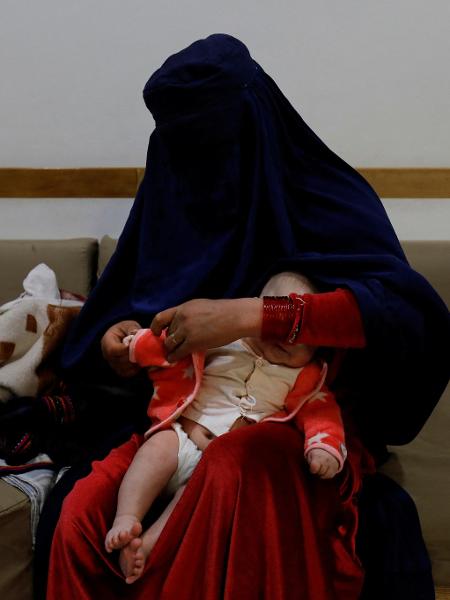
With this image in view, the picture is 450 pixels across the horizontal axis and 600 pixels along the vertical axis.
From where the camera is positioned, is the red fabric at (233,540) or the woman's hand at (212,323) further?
the woman's hand at (212,323)

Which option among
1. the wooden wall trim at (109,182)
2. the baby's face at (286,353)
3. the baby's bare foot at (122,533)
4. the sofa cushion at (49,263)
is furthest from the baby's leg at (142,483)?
the wooden wall trim at (109,182)

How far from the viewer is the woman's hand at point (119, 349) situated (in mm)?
1271

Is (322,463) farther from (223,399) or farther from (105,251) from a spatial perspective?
(105,251)

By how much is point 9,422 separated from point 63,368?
0.58 ft

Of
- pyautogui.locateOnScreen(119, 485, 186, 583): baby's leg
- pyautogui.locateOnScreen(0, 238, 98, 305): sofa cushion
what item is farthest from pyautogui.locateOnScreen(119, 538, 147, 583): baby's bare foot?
pyautogui.locateOnScreen(0, 238, 98, 305): sofa cushion

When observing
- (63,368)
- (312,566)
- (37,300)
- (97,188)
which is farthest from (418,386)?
(97,188)

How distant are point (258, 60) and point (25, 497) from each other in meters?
1.59

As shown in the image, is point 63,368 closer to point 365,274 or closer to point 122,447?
point 122,447

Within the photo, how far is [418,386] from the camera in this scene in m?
1.22

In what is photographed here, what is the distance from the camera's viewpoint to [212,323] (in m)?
1.13

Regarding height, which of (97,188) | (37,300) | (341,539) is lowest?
(341,539)

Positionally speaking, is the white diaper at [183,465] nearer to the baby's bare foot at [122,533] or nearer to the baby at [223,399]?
the baby at [223,399]

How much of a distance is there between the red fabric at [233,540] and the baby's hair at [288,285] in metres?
0.30

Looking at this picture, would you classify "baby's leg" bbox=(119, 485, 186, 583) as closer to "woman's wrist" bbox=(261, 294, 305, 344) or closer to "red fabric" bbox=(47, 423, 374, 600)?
"red fabric" bbox=(47, 423, 374, 600)
